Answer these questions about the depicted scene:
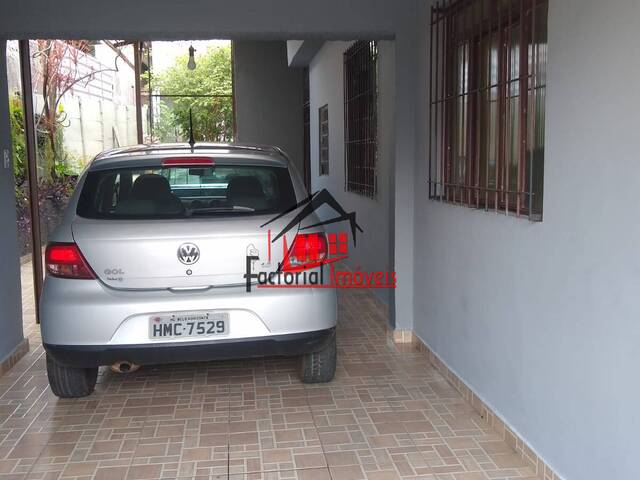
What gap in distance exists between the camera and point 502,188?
3.28 metres

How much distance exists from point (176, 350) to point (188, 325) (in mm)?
158

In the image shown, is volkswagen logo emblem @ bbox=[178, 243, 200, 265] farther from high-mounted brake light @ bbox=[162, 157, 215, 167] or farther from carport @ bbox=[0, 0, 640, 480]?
carport @ bbox=[0, 0, 640, 480]

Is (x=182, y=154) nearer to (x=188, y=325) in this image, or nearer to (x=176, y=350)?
(x=188, y=325)

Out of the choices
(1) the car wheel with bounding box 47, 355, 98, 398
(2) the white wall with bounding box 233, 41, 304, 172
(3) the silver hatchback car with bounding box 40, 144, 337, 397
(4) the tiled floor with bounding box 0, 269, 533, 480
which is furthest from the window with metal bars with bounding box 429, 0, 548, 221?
(2) the white wall with bounding box 233, 41, 304, 172

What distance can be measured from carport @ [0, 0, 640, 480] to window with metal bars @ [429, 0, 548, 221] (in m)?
0.02

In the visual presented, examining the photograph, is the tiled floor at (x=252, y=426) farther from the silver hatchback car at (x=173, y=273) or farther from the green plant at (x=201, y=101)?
the green plant at (x=201, y=101)

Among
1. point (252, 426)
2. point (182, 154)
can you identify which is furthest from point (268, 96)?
point (252, 426)

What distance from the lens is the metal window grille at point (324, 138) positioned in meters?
10.3

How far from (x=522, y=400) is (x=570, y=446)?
0.47 metres

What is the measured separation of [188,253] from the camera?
334 cm

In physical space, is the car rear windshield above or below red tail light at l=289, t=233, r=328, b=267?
above

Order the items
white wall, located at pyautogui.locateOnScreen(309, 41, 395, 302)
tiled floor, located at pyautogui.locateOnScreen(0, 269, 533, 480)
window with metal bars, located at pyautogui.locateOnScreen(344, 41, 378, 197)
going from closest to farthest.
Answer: tiled floor, located at pyautogui.locateOnScreen(0, 269, 533, 480), white wall, located at pyautogui.locateOnScreen(309, 41, 395, 302), window with metal bars, located at pyautogui.locateOnScreen(344, 41, 378, 197)

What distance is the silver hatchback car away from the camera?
3.32 m

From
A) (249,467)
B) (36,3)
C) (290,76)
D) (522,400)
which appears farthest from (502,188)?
(290,76)
